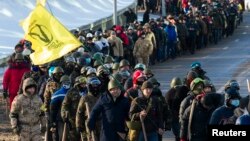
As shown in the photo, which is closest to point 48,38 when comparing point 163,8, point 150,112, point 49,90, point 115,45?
point 49,90

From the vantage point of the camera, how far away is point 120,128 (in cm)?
1396

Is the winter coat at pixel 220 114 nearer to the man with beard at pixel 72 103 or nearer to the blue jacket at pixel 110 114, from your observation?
the blue jacket at pixel 110 114

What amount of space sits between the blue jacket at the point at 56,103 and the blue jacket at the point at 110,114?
85.8 inches

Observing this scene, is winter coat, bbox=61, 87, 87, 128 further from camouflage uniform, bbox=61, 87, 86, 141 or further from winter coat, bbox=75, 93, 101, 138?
winter coat, bbox=75, 93, 101, 138

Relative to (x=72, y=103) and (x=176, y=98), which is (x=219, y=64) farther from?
(x=72, y=103)

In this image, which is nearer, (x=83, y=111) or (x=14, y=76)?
(x=83, y=111)

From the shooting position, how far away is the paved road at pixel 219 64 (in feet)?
90.0

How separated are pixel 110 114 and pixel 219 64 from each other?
18.2 m

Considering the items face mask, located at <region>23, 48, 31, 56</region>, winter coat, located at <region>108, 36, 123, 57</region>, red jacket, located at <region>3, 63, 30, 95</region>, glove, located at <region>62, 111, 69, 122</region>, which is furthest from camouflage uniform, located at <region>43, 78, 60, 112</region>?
winter coat, located at <region>108, 36, 123, 57</region>

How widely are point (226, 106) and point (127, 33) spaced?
57.2ft

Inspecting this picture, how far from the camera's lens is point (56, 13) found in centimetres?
3744

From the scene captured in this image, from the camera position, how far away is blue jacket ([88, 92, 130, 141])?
13836 mm

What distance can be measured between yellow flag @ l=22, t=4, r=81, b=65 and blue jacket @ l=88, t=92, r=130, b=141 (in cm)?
449

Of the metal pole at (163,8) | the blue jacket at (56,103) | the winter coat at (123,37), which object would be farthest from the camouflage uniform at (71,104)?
the metal pole at (163,8)
